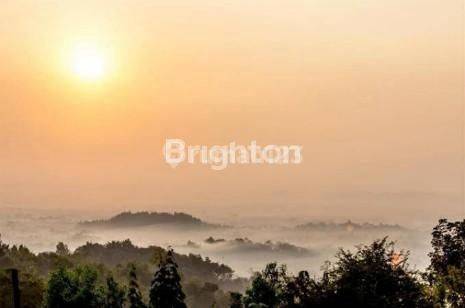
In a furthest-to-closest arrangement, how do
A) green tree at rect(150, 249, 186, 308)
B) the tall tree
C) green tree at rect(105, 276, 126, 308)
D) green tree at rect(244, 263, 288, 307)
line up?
1. green tree at rect(105, 276, 126, 308)
2. the tall tree
3. green tree at rect(150, 249, 186, 308)
4. green tree at rect(244, 263, 288, 307)

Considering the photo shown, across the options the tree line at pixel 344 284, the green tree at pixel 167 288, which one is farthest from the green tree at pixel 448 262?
the green tree at pixel 167 288

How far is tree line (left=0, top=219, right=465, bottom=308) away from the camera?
42675 millimetres

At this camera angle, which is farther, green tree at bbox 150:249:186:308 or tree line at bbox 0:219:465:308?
green tree at bbox 150:249:186:308

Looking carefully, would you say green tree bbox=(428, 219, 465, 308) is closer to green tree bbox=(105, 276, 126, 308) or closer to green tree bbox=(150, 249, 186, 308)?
green tree bbox=(150, 249, 186, 308)

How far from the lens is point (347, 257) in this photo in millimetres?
44906

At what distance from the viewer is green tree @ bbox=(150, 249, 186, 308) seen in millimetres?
54500

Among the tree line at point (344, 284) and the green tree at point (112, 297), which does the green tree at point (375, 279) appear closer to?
the tree line at point (344, 284)

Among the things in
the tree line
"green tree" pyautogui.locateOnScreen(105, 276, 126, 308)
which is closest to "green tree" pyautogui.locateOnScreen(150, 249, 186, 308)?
the tree line

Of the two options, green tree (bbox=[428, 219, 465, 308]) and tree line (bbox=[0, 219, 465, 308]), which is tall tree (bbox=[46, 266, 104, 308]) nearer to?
tree line (bbox=[0, 219, 465, 308])

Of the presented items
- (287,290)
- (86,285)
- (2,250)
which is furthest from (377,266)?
(2,250)

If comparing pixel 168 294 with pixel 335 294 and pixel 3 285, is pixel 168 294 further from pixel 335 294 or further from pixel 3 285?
pixel 3 285

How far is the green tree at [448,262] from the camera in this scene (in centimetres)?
5056

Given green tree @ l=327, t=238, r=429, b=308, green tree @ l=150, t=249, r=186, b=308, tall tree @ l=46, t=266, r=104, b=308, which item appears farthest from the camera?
tall tree @ l=46, t=266, r=104, b=308

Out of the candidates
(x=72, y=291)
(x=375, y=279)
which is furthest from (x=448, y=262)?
(x=72, y=291)
